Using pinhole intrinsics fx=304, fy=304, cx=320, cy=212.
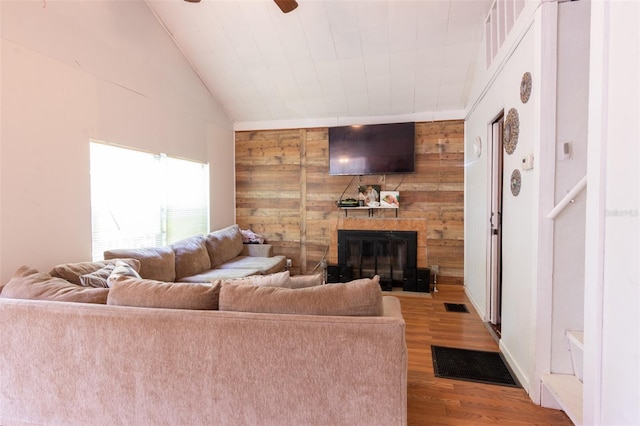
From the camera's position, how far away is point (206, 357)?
56.5 inches

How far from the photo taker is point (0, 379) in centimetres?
160

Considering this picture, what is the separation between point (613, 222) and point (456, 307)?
293 centimetres

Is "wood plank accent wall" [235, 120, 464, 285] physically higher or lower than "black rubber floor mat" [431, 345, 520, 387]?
higher

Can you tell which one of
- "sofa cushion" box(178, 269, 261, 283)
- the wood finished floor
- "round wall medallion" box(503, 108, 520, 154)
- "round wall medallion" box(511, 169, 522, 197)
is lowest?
the wood finished floor

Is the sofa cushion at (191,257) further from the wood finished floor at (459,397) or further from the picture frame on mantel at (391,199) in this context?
the picture frame on mantel at (391,199)

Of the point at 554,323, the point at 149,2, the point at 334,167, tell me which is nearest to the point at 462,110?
the point at 334,167

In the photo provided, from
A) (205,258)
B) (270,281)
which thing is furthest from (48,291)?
(205,258)

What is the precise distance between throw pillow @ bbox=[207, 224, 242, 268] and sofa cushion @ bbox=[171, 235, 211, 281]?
0.42 feet

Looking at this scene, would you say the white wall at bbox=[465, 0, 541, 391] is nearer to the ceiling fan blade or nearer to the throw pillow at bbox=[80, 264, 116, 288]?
the ceiling fan blade

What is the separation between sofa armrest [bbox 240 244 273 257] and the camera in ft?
15.7

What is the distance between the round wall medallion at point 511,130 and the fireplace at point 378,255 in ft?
7.40

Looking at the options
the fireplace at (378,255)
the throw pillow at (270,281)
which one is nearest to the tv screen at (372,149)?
the fireplace at (378,255)

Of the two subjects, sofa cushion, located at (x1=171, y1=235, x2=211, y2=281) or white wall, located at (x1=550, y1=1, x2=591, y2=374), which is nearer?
white wall, located at (x1=550, y1=1, x2=591, y2=374)

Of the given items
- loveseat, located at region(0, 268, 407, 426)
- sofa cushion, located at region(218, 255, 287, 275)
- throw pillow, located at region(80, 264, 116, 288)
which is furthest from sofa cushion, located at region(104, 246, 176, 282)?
loveseat, located at region(0, 268, 407, 426)
